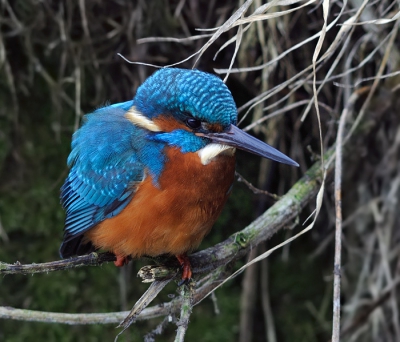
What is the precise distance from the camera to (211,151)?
1.71 metres

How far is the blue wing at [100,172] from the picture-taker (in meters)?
A: 1.82

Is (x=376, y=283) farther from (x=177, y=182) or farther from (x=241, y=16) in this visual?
(x=241, y=16)

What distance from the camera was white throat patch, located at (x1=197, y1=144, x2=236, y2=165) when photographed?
1.70 meters

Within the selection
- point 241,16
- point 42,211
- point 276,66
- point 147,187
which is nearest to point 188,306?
point 147,187

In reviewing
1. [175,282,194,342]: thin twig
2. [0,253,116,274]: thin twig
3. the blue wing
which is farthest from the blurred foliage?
[175,282,194,342]: thin twig

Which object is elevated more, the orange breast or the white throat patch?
the white throat patch

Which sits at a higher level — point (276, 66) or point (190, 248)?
point (276, 66)

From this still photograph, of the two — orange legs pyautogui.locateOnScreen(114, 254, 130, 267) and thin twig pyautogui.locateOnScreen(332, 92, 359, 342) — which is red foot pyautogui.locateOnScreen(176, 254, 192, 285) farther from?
thin twig pyautogui.locateOnScreen(332, 92, 359, 342)

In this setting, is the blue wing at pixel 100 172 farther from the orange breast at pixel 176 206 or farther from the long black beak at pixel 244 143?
the long black beak at pixel 244 143

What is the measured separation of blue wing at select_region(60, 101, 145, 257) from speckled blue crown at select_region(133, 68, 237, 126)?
0.17 metres

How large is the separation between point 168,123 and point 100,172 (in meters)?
0.35

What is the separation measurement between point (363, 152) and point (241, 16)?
1250 millimetres

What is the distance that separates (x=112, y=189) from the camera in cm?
187

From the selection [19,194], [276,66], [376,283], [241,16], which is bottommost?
[376,283]
